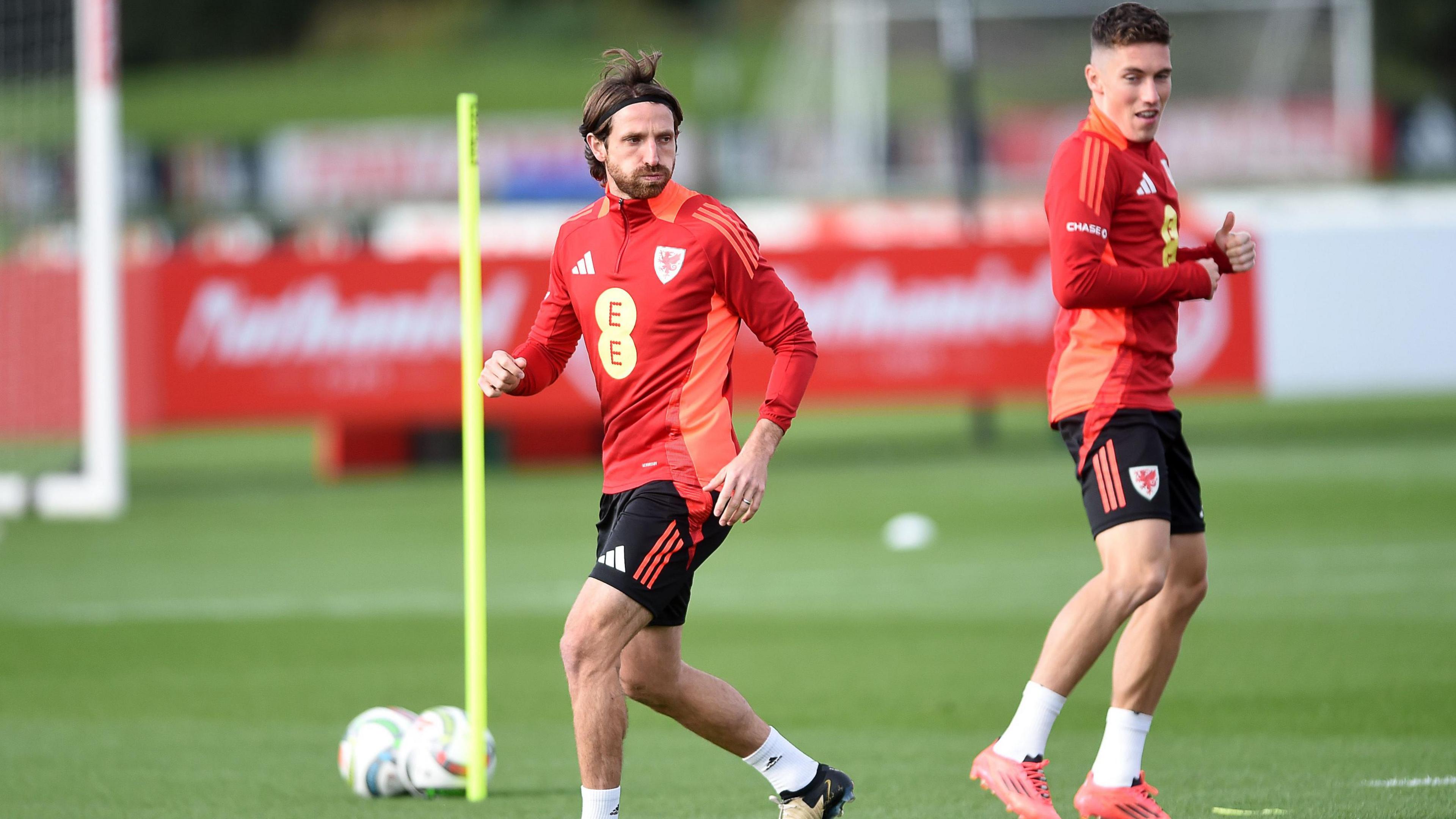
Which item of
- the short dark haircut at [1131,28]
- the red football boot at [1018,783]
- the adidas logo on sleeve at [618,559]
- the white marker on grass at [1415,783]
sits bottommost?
the white marker on grass at [1415,783]

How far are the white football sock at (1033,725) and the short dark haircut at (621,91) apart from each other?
1.96 metres

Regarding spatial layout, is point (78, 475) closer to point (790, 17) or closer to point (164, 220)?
point (164, 220)

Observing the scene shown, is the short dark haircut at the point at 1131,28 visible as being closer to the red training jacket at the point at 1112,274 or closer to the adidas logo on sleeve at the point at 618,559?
the red training jacket at the point at 1112,274

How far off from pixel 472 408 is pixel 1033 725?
1937 mm

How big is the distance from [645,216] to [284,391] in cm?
1215

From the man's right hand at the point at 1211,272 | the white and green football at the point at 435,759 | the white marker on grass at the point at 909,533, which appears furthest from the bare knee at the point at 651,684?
the white marker on grass at the point at 909,533

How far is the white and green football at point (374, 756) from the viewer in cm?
644

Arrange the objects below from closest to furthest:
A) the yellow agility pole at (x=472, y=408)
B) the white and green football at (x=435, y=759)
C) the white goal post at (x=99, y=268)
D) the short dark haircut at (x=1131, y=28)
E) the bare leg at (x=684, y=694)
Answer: the bare leg at (x=684, y=694) < the short dark haircut at (x=1131, y=28) < the yellow agility pole at (x=472, y=408) < the white and green football at (x=435, y=759) < the white goal post at (x=99, y=268)

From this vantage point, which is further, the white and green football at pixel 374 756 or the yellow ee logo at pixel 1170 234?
the white and green football at pixel 374 756

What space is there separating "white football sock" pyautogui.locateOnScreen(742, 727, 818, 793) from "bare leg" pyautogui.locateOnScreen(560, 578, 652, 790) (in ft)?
1.85

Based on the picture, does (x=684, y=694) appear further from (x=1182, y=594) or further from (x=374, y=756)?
(x=374, y=756)

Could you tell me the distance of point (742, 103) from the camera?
54.2 meters

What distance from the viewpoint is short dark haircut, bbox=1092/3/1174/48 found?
547 cm

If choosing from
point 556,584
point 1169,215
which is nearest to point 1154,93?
point 1169,215
